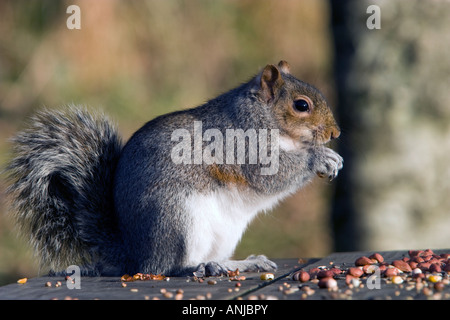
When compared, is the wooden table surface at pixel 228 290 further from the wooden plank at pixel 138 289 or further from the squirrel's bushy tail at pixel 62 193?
the squirrel's bushy tail at pixel 62 193

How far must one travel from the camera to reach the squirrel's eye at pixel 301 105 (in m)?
2.62

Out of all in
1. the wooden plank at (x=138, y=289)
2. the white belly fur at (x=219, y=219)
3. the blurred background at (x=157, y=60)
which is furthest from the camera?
the blurred background at (x=157, y=60)

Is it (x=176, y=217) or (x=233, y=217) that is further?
(x=233, y=217)

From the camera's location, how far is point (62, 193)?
2.41m

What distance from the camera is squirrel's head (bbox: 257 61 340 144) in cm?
261

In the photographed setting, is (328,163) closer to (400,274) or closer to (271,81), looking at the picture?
(271,81)

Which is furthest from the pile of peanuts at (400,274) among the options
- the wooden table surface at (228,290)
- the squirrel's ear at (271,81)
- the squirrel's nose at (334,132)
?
the squirrel's ear at (271,81)

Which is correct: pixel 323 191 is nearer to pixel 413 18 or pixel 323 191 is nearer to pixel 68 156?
pixel 413 18

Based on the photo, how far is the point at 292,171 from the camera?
2.53 m

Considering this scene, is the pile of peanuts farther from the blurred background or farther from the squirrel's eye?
the blurred background

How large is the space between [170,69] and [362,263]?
4215mm

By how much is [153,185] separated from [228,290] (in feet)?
2.01
